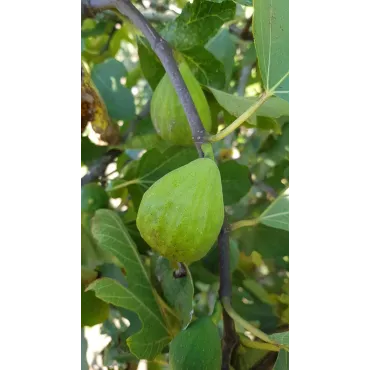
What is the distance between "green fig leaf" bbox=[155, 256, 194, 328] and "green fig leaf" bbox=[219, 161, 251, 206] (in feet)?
0.45

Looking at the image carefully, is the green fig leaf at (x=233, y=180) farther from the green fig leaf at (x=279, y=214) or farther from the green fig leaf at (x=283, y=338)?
the green fig leaf at (x=283, y=338)

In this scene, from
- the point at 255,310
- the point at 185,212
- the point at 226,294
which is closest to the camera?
the point at 185,212

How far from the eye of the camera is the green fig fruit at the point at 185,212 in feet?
1.62

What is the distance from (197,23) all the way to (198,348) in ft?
1.40

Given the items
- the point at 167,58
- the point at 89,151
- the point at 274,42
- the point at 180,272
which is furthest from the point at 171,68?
the point at 89,151

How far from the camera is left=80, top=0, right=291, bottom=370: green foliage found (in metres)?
0.51

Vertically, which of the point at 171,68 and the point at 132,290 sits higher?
the point at 171,68

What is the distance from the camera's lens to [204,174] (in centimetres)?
51

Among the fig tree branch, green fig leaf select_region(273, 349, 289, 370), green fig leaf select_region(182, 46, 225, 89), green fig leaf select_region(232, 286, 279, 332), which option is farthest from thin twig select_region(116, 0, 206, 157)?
green fig leaf select_region(232, 286, 279, 332)

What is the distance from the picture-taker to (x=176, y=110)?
2.14 feet

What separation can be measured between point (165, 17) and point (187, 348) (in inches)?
20.9
